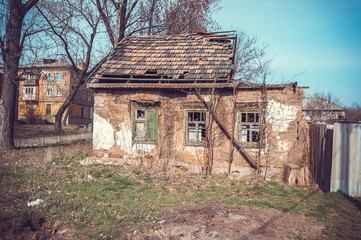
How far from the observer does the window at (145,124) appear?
8.80 meters

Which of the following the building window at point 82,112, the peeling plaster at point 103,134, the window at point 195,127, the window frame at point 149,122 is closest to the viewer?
the window at point 195,127

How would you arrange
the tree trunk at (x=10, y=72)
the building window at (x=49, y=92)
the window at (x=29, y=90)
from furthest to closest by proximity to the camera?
the window at (x=29, y=90) < the building window at (x=49, y=92) < the tree trunk at (x=10, y=72)

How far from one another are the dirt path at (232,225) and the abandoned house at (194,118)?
3.14 m

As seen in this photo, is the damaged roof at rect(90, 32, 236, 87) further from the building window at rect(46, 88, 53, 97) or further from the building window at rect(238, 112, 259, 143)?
the building window at rect(46, 88, 53, 97)

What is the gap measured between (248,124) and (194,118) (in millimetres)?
2062

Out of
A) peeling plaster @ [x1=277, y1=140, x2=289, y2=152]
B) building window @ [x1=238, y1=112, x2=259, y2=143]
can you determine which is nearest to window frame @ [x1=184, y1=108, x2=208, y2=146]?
building window @ [x1=238, y1=112, x2=259, y2=143]

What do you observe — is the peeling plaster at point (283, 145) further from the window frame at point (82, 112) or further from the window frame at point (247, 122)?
the window frame at point (82, 112)

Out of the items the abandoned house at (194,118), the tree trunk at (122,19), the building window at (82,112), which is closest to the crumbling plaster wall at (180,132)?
the abandoned house at (194,118)

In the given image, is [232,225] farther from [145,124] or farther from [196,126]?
[145,124]

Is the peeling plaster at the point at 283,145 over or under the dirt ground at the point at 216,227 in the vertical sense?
over

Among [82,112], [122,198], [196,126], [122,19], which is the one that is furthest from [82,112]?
[122,198]

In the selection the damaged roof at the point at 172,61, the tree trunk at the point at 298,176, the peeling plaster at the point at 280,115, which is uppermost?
the damaged roof at the point at 172,61

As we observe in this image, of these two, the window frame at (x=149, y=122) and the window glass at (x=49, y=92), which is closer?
the window frame at (x=149, y=122)

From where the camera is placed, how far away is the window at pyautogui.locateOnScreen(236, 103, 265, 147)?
821cm
